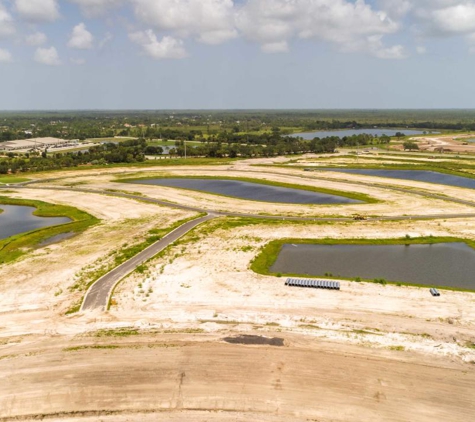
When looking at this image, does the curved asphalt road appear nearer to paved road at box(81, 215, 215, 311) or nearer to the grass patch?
paved road at box(81, 215, 215, 311)

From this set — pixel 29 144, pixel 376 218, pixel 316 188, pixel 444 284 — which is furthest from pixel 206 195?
pixel 29 144

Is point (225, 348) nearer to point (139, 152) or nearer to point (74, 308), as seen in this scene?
point (74, 308)

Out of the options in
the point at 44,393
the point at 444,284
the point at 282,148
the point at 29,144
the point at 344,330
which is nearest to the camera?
the point at 44,393

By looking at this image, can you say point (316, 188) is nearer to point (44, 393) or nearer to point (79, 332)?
point (79, 332)

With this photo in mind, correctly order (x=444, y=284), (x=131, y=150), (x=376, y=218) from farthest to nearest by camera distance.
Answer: (x=131, y=150) < (x=376, y=218) < (x=444, y=284)

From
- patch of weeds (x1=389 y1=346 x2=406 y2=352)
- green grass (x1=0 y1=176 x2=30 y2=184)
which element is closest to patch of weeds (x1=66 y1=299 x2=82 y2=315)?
patch of weeds (x1=389 y1=346 x2=406 y2=352)

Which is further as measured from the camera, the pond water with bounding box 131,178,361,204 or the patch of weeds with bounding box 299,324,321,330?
the pond water with bounding box 131,178,361,204
